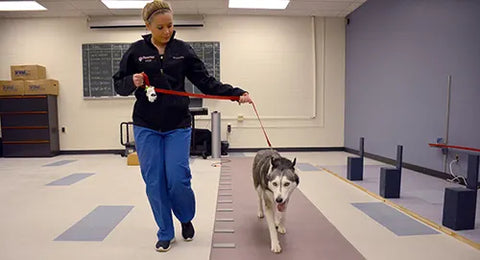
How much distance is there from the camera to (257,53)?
6531 millimetres

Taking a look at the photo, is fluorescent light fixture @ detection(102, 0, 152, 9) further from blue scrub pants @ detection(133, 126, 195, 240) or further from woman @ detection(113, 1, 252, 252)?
blue scrub pants @ detection(133, 126, 195, 240)

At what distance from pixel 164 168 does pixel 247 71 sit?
499 centimetres

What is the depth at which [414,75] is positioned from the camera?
431cm

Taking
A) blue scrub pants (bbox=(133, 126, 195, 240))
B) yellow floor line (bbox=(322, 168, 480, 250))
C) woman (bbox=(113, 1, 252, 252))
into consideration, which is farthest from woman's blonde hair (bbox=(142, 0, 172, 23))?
yellow floor line (bbox=(322, 168, 480, 250))

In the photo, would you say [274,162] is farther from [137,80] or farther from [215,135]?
[215,135]

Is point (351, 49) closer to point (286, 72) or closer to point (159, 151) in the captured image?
point (286, 72)

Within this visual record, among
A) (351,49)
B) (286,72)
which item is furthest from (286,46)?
(351,49)

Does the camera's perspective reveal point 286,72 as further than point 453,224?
Yes

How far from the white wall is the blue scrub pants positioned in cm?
466

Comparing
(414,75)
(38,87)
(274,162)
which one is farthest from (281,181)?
(38,87)

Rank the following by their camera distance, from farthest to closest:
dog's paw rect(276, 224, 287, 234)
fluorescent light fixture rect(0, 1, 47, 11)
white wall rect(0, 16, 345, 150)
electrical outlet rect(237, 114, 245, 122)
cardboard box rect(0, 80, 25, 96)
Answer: electrical outlet rect(237, 114, 245, 122), white wall rect(0, 16, 345, 150), cardboard box rect(0, 80, 25, 96), fluorescent light fixture rect(0, 1, 47, 11), dog's paw rect(276, 224, 287, 234)

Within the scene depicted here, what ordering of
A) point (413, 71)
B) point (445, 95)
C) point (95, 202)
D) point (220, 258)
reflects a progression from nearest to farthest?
1. point (220, 258)
2. point (95, 202)
3. point (445, 95)
4. point (413, 71)

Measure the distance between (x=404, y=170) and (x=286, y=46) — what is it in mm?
3667

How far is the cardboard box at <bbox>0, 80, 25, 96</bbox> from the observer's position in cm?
595
